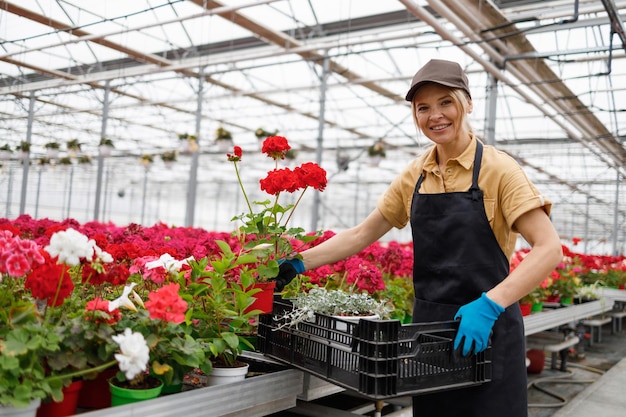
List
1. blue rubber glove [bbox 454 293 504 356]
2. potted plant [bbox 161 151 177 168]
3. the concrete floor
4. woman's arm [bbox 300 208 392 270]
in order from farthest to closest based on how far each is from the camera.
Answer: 1. potted plant [bbox 161 151 177 168]
2. the concrete floor
3. woman's arm [bbox 300 208 392 270]
4. blue rubber glove [bbox 454 293 504 356]

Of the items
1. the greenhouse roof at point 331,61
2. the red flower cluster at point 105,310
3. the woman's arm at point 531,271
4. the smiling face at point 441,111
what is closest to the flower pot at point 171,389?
the red flower cluster at point 105,310

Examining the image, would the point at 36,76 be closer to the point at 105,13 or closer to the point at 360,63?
the point at 105,13

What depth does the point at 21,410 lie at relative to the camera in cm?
100

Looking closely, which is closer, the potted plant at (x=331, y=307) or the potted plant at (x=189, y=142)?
the potted plant at (x=331, y=307)

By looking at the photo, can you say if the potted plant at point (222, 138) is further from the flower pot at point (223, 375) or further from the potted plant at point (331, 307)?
the flower pot at point (223, 375)

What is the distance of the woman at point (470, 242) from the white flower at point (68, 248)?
2.05 feet

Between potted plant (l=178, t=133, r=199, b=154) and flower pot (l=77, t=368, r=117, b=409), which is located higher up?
potted plant (l=178, t=133, r=199, b=154)

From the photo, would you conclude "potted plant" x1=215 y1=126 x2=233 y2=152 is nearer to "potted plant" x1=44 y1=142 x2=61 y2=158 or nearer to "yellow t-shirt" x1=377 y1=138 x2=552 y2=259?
"potted plant" x1=44 y1=142 x2=61 y2=158

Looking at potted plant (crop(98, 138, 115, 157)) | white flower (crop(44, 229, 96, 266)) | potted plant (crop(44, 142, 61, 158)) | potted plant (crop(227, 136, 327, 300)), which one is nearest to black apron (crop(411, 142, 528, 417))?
potted plant (crop(227, 136, 327, 300))

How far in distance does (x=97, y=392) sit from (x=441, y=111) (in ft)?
3.54

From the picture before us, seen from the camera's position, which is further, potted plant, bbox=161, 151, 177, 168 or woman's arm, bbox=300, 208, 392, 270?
potted plant, bbox=161, 151, 177, 168

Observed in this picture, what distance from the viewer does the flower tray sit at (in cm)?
122

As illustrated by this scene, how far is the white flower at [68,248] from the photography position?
3.70ft

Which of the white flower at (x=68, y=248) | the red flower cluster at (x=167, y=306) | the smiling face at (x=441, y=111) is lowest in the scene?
the red flower cluster at (x=167, y=306)
